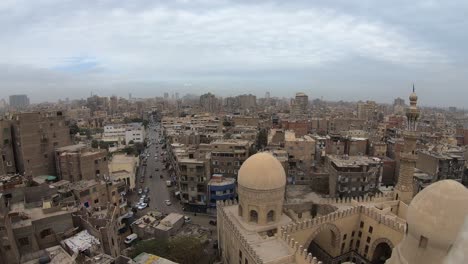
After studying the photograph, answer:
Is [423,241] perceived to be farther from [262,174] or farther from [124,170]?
[124,170]

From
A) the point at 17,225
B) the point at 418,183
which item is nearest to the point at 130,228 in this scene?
the point at 17,225

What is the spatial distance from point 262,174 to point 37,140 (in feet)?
94.2

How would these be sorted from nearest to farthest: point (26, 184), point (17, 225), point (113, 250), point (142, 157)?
point (17, 225) → point (113, 250) → point (26, 184) → point (142, 157)

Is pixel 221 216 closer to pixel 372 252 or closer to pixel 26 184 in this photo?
pixel 372 252

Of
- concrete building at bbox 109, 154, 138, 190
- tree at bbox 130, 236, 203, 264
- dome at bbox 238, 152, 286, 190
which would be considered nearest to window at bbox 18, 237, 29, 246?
tree at bbox 130, 236, 203, 264

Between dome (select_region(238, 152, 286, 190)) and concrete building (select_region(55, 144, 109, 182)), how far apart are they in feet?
66.4

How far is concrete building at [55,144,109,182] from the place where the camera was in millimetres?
33781

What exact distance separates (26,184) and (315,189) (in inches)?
1371

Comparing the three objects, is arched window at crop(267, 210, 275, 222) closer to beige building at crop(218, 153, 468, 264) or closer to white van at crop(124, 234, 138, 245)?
beige building at crop(218, 153, 468, 264)

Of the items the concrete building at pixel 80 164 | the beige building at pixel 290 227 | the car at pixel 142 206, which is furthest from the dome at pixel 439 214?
the car at pixel 142 206

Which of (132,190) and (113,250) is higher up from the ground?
(113,250)

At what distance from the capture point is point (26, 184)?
24.8m

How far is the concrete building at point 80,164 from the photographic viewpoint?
1330 inches

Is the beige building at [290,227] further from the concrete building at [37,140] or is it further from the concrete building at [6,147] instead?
the concrete building at [6,147]
